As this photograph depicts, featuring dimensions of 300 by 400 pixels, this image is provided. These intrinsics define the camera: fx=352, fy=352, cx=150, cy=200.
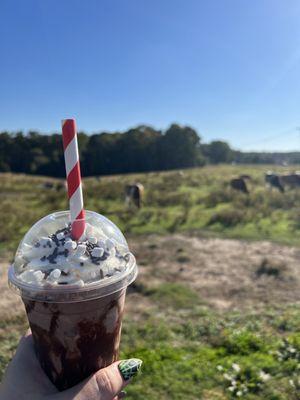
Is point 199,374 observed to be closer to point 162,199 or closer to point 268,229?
point 268,229

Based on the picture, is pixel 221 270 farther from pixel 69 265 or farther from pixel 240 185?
pixel 240 185

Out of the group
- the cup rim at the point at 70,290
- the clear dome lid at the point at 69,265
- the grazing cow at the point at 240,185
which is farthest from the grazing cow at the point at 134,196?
the cup rim at the point at 70,290

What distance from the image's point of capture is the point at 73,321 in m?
1.61

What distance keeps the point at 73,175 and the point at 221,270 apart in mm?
5811

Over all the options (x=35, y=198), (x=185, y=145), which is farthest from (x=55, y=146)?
(x=35, y=198)

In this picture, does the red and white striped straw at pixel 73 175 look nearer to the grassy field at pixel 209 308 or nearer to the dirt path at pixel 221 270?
the grassy field at pixel 209 308

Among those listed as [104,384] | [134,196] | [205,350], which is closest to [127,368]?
[104,384]

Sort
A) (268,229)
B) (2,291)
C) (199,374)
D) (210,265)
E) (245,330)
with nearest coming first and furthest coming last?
1. (199,374)
2. (245,330)
3. (2,291)
4. (210,265)
5. (268,229)

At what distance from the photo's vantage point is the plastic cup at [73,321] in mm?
1559

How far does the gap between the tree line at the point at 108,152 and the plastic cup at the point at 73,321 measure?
39.6 m

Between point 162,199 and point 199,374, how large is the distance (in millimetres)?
10972

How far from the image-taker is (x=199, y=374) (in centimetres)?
377

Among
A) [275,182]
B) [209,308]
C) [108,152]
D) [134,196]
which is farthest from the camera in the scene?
[108,152]

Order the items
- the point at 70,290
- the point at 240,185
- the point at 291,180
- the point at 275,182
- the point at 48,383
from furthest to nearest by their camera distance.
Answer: the point at 291,180, the point at 275,182, the point at 240,185, the point at 48,383, the point at 70,290
